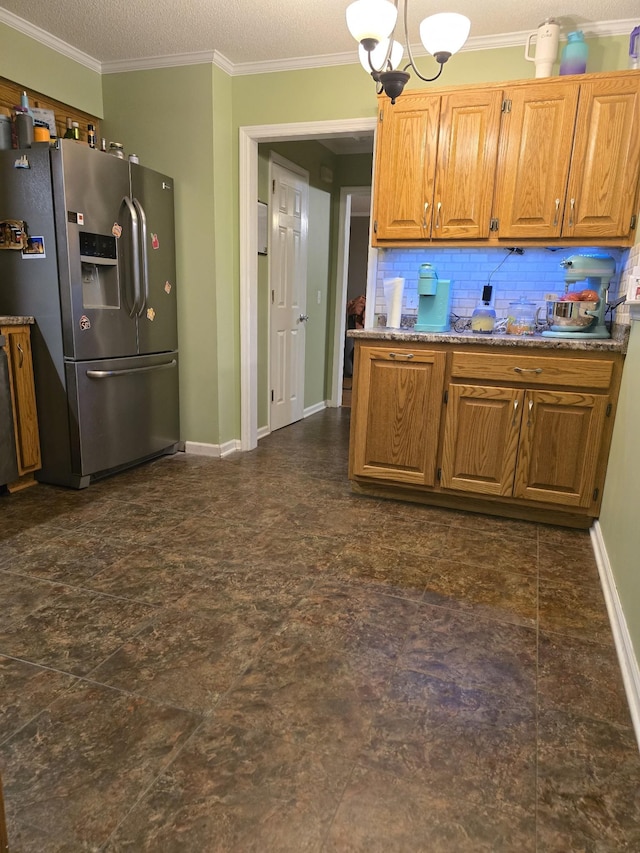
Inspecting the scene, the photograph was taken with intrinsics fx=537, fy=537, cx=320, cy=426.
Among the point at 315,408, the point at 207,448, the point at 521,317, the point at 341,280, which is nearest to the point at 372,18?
the point at 521,317

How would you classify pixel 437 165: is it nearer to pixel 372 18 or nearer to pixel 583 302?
pixel 583 302

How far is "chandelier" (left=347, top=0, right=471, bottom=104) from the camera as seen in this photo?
5.62ft

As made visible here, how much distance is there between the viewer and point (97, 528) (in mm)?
2631

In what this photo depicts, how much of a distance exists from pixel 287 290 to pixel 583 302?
2.56 metres

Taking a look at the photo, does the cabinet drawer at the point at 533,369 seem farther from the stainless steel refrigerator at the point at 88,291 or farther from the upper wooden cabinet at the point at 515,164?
the stainless steel refrigerator at the point at 88,291

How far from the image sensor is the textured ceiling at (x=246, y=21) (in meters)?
2.69

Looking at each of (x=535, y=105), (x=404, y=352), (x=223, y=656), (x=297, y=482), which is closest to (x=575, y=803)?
(x=223, y=656)

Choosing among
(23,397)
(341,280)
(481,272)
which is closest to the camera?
(23,397)

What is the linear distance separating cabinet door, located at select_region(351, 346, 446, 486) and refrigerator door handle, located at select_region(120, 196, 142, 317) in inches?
56.1

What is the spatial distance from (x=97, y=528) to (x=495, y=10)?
3.26 m

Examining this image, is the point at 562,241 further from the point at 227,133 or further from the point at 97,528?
the point at 97,528

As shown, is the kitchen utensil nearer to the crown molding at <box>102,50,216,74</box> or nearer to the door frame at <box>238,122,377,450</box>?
the door frame at <box>238,122,377,450</box>

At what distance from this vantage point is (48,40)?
3.18 m

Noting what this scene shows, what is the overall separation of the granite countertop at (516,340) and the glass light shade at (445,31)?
126 cm
